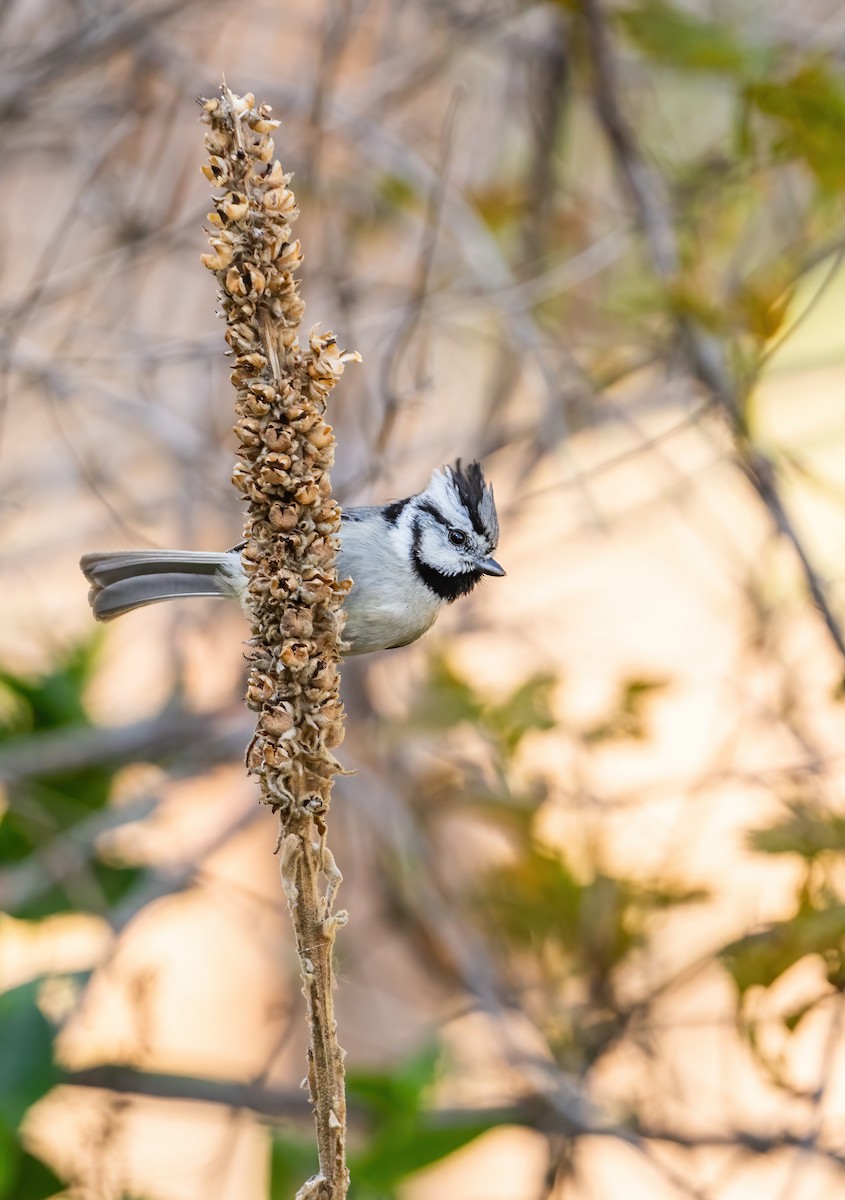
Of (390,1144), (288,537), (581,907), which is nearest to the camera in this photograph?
(288,537)

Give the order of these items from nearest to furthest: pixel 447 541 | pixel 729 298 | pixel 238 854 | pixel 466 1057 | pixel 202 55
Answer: pixel 447 541, pixel 729 298, pixel 466 1057, pixel 202 55, pixel 238 854

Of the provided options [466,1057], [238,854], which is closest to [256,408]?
[466,1057]

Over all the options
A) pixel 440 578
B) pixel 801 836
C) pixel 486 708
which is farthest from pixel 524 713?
pixel 801 836

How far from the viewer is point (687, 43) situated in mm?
2639

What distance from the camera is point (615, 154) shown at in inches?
114

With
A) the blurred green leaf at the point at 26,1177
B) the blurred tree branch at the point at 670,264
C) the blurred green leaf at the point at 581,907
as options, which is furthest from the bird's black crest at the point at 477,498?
the blurred green leaf at the point at 26,1177

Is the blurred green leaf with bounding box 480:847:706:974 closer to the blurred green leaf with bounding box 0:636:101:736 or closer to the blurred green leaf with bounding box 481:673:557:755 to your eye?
the blurred green leaf with bounding box 481:673:557:755

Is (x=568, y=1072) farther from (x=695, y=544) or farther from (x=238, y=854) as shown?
(x=238, y=854)

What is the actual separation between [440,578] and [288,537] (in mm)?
1183

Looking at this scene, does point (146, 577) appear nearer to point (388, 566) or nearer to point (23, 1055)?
point (388, 566)

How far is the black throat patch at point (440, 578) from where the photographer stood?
2451mm

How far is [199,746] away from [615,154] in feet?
6.22

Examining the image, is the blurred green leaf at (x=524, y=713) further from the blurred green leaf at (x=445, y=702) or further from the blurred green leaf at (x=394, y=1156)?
the blurred green leaf at (x=394, y=1156)

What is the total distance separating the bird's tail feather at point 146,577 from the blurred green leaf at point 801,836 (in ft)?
3.36
